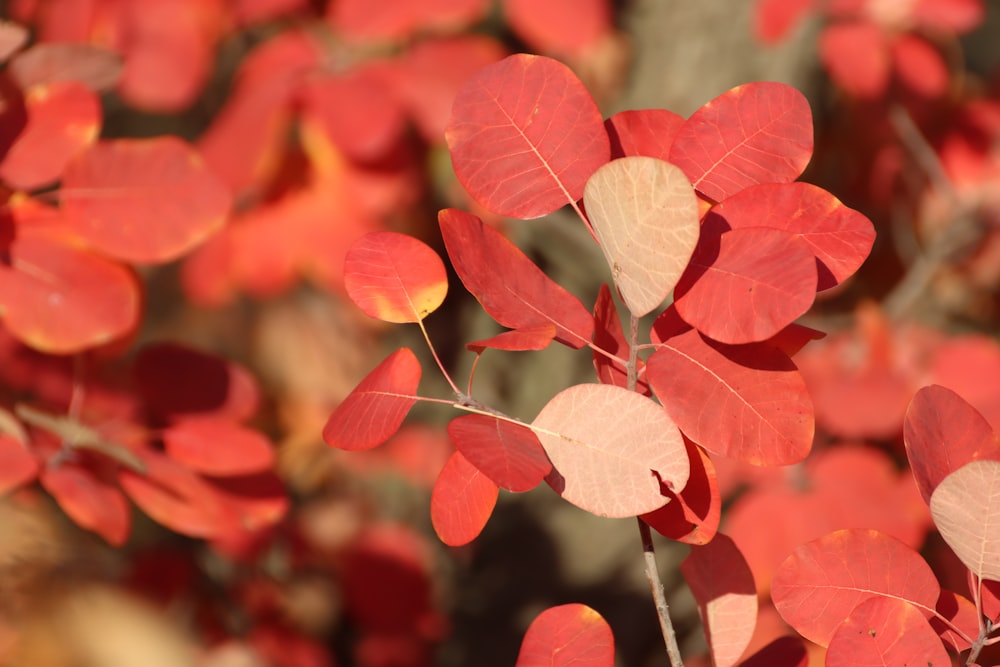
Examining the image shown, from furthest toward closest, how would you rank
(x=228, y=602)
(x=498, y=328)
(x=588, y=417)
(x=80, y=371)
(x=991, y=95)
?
(x=991, y=95) → (x=498, y=328) → (x=228, y=602) → (x=80, y=371) → (x=588, y=417)

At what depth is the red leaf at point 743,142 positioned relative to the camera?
430 millimetres

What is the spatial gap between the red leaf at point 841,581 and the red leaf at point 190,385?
478 mm

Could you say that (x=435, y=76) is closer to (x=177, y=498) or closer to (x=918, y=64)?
(x=177, y=498)

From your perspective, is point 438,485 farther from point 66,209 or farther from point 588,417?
point 66,209

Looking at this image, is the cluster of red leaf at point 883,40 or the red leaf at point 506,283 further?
the cluster of red leaf at point 883,40

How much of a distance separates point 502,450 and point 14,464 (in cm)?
39

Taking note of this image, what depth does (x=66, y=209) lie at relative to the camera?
0.64 metres

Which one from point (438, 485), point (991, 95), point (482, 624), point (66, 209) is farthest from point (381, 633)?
point (991, 95)

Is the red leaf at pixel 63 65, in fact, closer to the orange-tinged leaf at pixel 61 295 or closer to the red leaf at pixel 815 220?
the orange-tinged leaf at pixel 61 295

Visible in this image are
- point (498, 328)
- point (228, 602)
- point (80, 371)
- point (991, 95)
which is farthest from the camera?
point (991, 95)

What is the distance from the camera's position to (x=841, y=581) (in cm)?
43

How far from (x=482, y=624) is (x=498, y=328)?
494 mm

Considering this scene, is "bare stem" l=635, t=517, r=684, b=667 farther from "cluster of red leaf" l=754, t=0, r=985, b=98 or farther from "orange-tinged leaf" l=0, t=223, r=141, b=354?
"cluster of red leaf" l=754, t=0, r=985, b=98

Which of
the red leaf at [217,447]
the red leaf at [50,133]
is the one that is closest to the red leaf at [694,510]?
the red leaf at [217,447]
